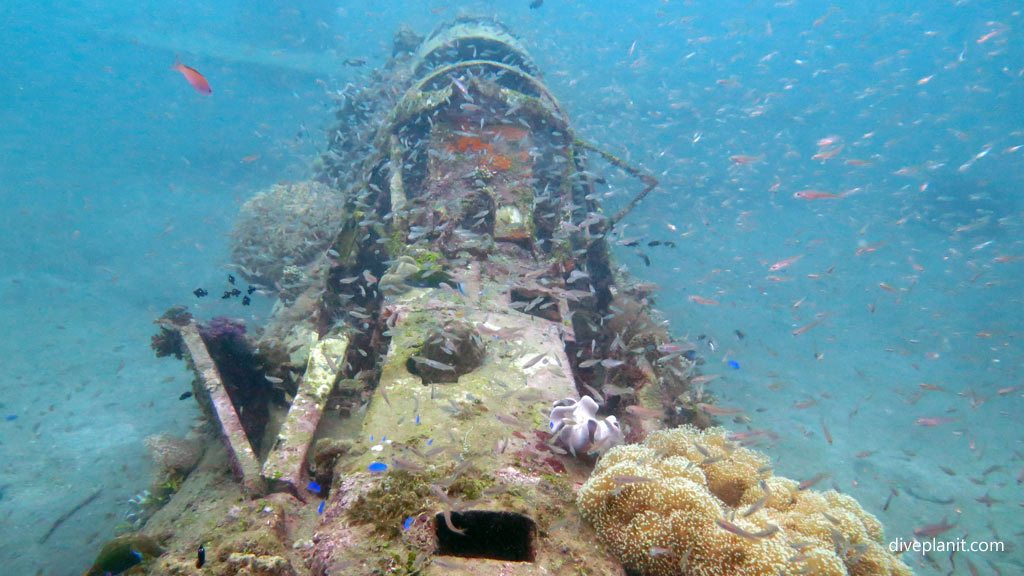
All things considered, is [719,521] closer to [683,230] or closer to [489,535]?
[489,535]

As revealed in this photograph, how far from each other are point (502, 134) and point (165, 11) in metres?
89.4

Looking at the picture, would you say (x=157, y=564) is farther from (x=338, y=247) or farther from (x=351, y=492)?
(x=338, y=247)

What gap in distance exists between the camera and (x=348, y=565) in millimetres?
2428

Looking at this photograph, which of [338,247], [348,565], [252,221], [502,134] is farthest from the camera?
[252,221]

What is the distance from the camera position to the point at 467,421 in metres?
3.91

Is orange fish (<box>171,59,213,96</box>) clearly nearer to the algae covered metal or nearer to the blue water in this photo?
the algae covered metal

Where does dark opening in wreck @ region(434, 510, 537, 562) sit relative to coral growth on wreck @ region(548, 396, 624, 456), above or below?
below

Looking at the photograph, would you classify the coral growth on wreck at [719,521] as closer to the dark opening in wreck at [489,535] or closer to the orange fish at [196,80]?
the dark opening in wreck at [489,535]

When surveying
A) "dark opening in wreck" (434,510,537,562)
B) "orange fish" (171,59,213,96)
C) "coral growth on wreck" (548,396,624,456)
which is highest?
"orange fish" (171,59,213,96)

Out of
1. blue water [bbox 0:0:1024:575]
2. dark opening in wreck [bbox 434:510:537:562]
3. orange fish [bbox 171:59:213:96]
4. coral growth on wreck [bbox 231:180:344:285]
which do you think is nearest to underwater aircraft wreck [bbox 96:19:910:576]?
dark opening in wreck [bbox 434:510:537:562]

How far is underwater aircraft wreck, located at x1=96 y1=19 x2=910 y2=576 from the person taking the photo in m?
2.76

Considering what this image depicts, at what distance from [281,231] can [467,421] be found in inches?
452

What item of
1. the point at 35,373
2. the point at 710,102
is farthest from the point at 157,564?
the point at 710,102

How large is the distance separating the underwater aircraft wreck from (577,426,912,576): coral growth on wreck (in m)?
0.01
